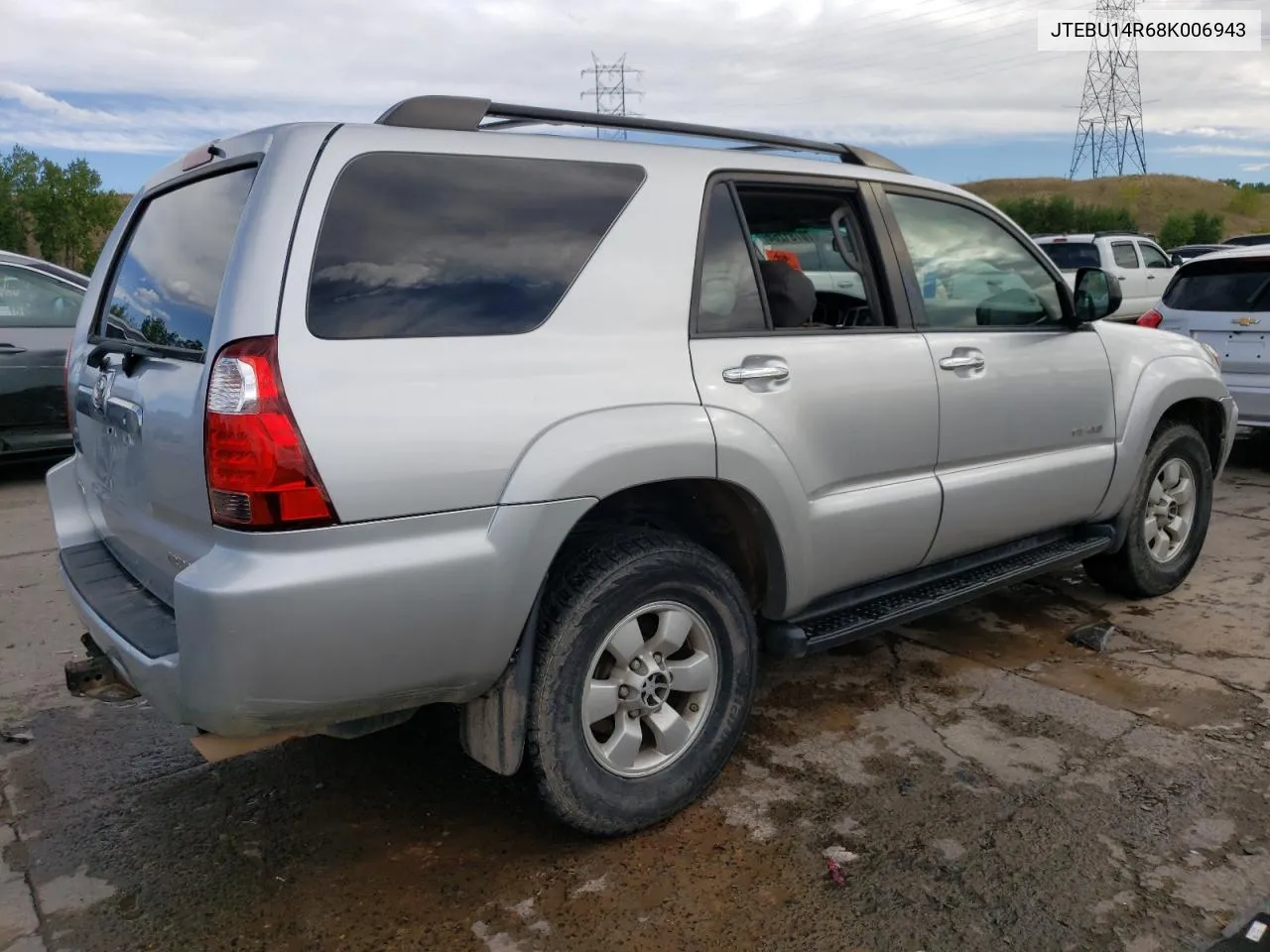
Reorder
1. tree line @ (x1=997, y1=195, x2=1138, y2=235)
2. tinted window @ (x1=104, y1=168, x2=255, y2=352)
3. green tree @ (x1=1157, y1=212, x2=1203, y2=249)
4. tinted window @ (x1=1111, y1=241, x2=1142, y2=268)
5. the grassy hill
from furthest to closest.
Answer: the grassy hill, tree line @ (x1=997, y1=195, x2=1138, y2=235), green tree @ (x1=1157, y1=212, x2=1203, y2=249), tinted window @ (x1=1111, y1=241, x2=1142, y2=268), tinted window @ (x1=104, y1=168, x2=255, y2=352)

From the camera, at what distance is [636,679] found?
286cm

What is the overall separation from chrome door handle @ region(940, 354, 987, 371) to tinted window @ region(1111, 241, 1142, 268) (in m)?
15.5

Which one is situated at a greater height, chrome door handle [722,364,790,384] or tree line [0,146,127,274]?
tree line [0,146,127,274]

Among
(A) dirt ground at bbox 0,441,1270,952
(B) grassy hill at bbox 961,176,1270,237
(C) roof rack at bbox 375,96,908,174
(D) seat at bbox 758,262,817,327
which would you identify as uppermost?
(B) grassy hill at bbox 961,176,1270,237

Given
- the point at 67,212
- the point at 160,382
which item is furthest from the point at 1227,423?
the point at 67,212

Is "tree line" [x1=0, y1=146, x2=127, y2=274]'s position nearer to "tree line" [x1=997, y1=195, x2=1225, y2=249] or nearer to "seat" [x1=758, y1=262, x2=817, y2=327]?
"tree line" [x1=997, y1=195, x2=1225, y2=249]

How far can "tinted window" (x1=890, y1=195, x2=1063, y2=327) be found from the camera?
3.76 meters

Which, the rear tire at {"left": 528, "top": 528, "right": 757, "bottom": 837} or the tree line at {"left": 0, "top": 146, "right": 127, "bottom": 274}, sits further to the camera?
the tree line at {"left": 0, "top": 146, "right": 127, "bottom": 274}

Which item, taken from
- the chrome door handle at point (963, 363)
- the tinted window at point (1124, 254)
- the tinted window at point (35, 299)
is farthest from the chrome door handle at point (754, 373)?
the tinted window at point (1124, 254)

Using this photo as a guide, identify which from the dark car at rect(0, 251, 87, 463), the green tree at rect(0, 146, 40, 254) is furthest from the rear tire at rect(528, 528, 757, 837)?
the green tree at rect(0, 146, 40, 254)

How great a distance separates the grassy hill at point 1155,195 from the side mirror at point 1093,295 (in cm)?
7834

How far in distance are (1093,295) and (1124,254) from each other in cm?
1554

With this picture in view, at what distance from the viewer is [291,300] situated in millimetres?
2307

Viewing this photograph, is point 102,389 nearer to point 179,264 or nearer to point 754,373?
point 179,264
